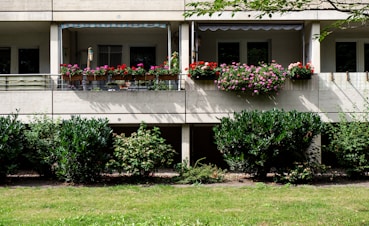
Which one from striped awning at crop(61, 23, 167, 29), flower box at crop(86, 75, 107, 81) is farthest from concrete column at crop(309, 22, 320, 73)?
flower box at crop(86, 75, 107, 81)

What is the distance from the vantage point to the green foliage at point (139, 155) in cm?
1605

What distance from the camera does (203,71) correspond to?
17891 mm

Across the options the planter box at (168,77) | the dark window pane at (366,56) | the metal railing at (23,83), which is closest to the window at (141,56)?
the planter box at (168,77)

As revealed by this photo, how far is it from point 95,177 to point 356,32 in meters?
11.7

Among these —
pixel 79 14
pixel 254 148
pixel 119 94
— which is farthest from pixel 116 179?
pixel 79 14

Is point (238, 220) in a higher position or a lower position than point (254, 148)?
lower

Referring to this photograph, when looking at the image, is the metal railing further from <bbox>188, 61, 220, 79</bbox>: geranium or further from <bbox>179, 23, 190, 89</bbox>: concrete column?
<bbox>188, 61, 220, 79</bbox>: geranium

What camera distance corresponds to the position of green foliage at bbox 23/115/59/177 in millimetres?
16453

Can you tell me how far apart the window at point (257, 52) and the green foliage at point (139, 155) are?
6.73m

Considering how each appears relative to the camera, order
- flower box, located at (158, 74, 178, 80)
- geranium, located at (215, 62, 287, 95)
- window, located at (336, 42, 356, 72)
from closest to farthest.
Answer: geranium, located at (215, 62, 287, 95)
flower box, located at (158, 74, 178, 80)
window, located at (336, 42, 356, 72)

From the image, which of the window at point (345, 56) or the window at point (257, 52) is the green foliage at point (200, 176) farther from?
the window at point (345, 56)

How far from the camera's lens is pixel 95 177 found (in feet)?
54.1

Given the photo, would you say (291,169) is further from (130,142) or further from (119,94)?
(119,94)

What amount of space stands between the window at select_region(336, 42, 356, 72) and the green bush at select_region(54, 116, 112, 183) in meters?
10.2
